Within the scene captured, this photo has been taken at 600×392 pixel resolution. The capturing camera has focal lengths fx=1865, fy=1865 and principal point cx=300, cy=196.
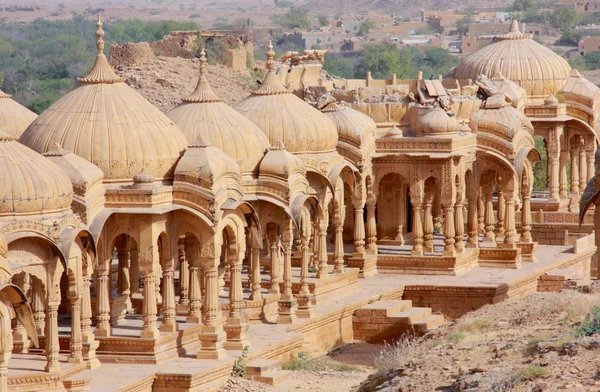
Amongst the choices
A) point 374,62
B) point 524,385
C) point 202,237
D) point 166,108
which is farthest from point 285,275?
point 374,62

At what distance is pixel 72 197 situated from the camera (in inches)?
925

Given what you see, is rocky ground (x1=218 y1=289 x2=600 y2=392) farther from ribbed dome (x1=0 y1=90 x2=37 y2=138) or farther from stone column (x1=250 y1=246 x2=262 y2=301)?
ribbed dome (x1=0 y1=90 x2=37 y2=138)

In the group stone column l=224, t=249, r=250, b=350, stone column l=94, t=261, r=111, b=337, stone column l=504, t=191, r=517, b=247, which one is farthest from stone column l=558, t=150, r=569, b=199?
stone column l=94, t=261, r=111, b=337

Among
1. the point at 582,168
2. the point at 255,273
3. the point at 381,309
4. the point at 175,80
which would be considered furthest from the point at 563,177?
the point at 175,80

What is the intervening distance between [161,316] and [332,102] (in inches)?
272

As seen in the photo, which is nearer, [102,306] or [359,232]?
[102,306]

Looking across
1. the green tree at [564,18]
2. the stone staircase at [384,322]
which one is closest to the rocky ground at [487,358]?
the stone staircase at [384,322]

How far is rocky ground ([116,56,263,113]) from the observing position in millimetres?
69875

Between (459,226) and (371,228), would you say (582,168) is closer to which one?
(459,226)

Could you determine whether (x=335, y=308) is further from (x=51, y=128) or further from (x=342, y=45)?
(x=342, y=45)

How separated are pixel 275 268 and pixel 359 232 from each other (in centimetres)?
403

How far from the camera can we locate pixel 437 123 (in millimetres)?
32594

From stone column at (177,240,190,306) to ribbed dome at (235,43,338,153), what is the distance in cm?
256

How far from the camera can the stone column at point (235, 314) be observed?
84.0 feet
